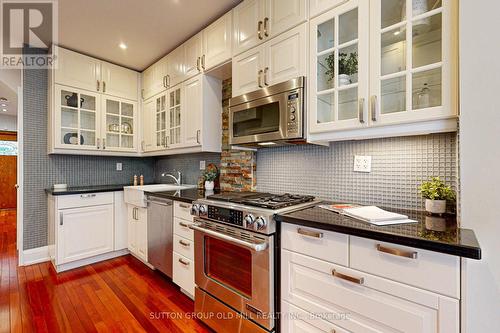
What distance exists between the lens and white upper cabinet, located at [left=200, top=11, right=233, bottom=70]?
2.12 metres

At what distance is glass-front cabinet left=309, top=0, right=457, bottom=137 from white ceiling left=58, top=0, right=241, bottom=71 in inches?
45.0

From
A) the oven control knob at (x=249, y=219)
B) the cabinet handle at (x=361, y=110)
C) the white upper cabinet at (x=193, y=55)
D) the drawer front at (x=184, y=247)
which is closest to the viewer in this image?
the cabinet handle at (x=361, y=110)

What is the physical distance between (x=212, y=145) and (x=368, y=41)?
1642mm

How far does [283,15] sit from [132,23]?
163cm

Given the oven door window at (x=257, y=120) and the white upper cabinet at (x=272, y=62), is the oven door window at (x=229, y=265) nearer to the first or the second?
the oven door window at (x=257, y=120)

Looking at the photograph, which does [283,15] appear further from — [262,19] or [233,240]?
[233,240]

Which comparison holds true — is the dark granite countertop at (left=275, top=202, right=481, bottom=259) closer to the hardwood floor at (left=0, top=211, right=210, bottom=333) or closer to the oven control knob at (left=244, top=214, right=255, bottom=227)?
the oven control knob at (left=244, top=214, right=255, bottom=227)

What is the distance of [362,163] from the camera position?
1.67m

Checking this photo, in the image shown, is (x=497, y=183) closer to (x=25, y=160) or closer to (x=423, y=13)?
(x=423, y=13)

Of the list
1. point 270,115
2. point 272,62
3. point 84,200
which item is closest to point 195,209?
point 270,115

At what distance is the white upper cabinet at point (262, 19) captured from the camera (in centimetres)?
166

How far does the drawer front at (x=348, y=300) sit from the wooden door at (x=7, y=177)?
8.41 metres

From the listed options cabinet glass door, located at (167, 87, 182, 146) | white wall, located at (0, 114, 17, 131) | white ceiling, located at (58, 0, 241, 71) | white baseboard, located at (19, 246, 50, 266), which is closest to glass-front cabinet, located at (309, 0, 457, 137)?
white ceiling, located at (58, 0, 241, 71)

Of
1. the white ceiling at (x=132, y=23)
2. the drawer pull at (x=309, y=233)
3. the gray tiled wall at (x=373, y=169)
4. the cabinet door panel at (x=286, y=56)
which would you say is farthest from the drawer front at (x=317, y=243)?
the white ceiling at (x=132, y=23)
